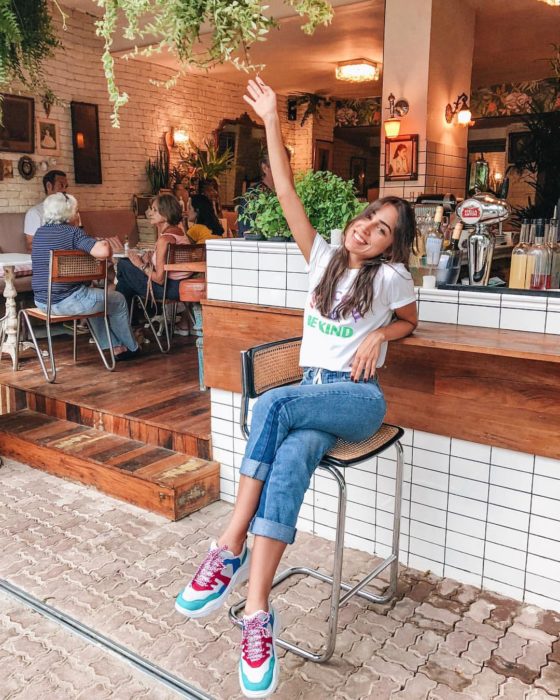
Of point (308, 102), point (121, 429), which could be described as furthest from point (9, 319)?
point (308, 102)

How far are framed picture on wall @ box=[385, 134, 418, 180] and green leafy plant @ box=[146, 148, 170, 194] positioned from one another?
3151 mm

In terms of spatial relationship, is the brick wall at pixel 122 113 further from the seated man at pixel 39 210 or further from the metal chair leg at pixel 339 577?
the metal chair leg at pixel 339 577

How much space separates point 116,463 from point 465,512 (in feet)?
5.28

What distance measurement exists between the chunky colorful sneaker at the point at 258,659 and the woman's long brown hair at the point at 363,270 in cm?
89

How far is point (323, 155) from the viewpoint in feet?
37.0

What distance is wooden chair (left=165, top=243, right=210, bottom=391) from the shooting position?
3551 millimetres

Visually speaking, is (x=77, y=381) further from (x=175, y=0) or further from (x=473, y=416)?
(x=175, y=0)

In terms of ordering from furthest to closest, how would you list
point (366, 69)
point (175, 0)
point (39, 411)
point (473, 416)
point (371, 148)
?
point (371, 148), point (366, 69), point (39, 411), point (473, 416), point (175, 0)

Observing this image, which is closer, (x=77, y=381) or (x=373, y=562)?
(x=373, y=562)

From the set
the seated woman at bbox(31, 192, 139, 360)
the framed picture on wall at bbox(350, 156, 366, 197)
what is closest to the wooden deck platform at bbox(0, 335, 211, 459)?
the seated woman at bbox(31, 192, 139, 360)

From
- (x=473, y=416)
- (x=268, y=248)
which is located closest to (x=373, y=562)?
(x=473, y=416)

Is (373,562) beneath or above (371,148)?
beneath

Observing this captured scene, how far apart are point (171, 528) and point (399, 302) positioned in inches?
56.8

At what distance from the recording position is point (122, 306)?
454 centimetres
